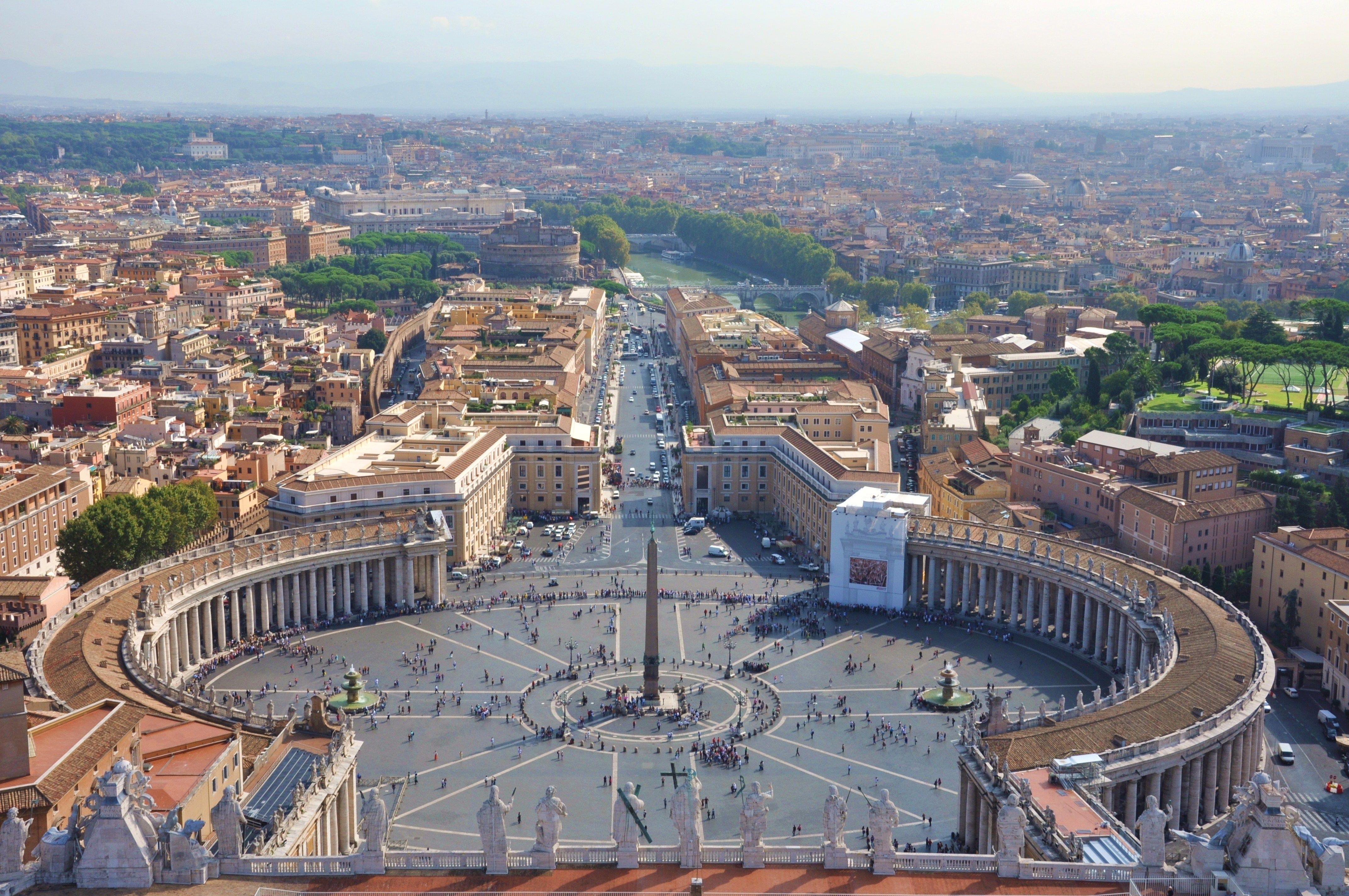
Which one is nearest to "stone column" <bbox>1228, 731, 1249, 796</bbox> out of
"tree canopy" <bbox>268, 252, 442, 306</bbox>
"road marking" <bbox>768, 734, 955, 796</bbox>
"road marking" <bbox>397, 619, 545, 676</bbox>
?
"road marking" <bbox>768, 734, 955, 796</bbox>

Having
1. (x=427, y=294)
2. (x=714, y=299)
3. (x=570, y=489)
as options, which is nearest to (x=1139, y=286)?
(x=714, y=299)

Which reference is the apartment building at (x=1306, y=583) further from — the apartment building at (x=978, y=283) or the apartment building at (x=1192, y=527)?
the apartment building at (x=978, y=283)

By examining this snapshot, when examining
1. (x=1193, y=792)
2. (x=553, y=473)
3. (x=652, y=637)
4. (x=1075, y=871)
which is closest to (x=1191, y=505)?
(x=1193, y=792)

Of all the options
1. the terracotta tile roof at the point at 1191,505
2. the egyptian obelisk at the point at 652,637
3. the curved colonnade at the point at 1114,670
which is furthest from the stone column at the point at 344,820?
the terracotta tile roof at the point at 1191,505

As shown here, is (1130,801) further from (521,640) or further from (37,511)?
(37,511)

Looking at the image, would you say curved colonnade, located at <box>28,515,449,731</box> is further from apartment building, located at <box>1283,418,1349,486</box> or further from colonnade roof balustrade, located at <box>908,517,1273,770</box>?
apartment building, located at <box>1283,418,1349,486</box>

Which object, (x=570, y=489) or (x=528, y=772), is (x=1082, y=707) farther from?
(x=570, y=489)
